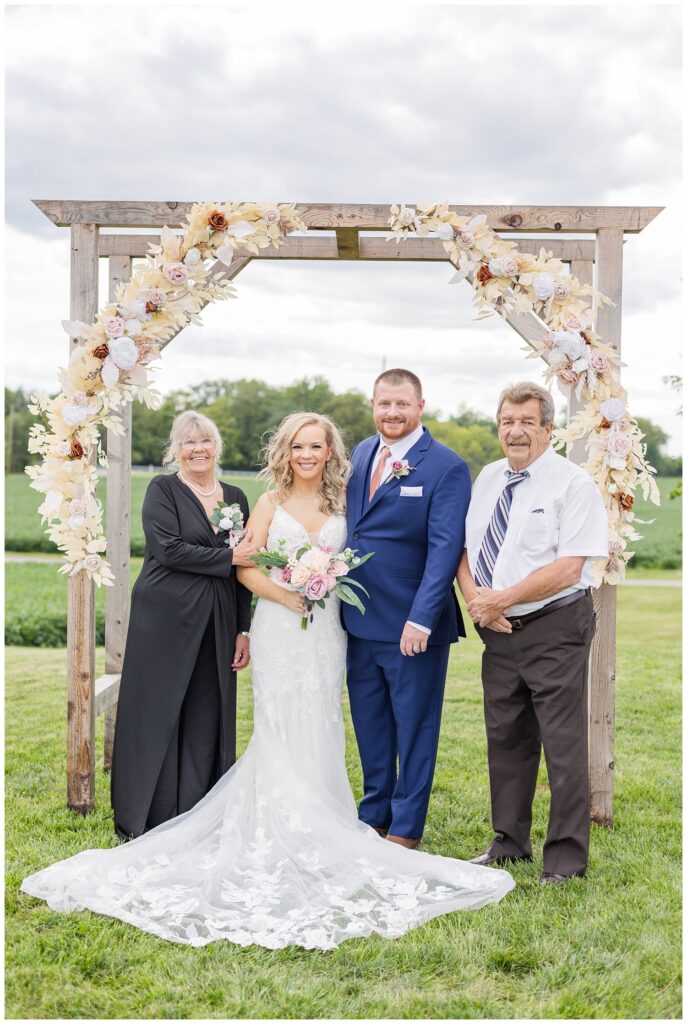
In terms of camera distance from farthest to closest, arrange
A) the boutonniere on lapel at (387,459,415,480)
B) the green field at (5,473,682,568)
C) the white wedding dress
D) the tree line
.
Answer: the tree line, the green field at (5,473,682,568), the boutonniere on lapel at (387,459,415,480), the white wedding dress

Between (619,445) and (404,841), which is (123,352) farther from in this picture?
(404,841)

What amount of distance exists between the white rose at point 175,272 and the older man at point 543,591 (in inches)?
70.4

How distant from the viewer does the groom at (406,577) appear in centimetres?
457

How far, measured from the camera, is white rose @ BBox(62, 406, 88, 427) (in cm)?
487

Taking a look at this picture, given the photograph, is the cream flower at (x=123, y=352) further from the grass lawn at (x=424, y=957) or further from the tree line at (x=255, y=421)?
the tree line at (x=255, y=421)

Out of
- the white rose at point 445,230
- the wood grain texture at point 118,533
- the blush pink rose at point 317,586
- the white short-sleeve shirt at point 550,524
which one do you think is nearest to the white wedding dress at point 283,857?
the blush pink rose at point 317,586

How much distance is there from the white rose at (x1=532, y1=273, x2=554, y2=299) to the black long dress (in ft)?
A: 6.85

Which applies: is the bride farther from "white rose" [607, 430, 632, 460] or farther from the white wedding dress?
"white rose" [607, 430, 632, 460]

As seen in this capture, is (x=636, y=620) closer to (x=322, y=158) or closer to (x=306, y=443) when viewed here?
(x=322, y=158)

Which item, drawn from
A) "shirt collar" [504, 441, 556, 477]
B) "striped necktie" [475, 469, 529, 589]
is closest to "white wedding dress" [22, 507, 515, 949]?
"striped necktie" [475, 469, 529, 589]

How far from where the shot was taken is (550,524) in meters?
4.32

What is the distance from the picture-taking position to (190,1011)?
328 cm

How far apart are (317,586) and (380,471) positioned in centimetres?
73

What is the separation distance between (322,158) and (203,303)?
A: 925 centimetres
